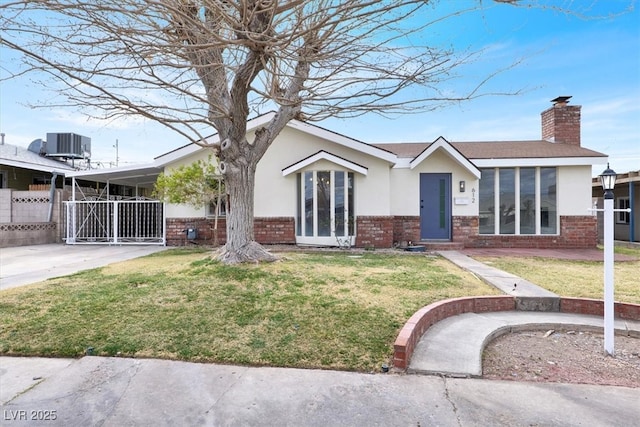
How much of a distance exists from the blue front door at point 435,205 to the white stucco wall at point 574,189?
389 centimetres

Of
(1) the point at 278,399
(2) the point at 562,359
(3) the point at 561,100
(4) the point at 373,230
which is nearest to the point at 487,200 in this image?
(4) the point at 373,230

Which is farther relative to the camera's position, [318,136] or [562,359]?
[318,136]

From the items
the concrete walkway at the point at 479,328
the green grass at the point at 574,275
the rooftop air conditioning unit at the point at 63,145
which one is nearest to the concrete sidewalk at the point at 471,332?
the concrete walkway at the point at 479,328

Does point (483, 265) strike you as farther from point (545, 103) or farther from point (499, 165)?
point (545, 103)

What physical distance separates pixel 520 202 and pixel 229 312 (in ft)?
38.8

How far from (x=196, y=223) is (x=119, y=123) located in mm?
6376

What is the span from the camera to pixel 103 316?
15.8 ft

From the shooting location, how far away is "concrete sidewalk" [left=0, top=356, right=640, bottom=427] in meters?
2.77

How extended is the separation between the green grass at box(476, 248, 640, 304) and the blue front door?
308 centimetres

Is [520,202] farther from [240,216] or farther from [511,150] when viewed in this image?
[240,216]

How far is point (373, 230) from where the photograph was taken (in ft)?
40.8

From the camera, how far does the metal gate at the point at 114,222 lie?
556 inches

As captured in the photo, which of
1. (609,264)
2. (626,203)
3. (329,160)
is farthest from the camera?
(626,203)

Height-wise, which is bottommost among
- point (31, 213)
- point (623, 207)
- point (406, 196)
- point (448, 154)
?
point (31, 213)
